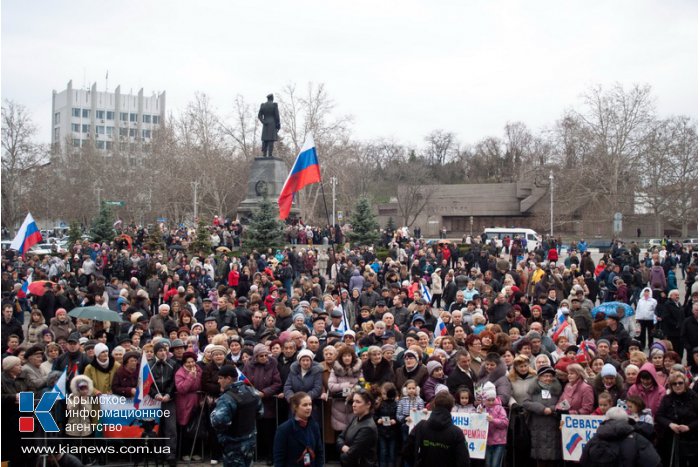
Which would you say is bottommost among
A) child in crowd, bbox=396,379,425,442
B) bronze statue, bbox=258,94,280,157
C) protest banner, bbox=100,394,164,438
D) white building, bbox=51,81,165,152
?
protest banner, bbox=100,394,164,438

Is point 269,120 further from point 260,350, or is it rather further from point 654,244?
point 260,350

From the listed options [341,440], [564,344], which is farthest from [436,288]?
[341,440]

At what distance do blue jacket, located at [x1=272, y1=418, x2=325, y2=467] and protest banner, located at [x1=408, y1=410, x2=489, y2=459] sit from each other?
1.63 meters

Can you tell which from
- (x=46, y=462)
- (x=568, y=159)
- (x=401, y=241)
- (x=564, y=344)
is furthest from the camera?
(x=568, y=159)

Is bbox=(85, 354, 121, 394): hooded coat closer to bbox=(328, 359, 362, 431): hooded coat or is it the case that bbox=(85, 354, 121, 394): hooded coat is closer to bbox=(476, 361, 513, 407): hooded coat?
bbox=(328, 359, 362, 431): hooded coat

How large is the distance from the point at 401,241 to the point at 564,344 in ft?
75.3

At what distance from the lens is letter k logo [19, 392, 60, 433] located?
333 inches

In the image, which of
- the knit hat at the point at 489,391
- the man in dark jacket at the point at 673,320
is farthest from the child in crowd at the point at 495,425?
the man in dark jacket at the point at 673,320

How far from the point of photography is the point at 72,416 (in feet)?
30.0

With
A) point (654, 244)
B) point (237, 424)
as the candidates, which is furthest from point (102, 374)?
point (654, 244)

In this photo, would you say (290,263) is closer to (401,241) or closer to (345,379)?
(401,241)

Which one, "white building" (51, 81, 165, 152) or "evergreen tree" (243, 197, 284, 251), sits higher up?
"white building" (51, 81, 165, 152)

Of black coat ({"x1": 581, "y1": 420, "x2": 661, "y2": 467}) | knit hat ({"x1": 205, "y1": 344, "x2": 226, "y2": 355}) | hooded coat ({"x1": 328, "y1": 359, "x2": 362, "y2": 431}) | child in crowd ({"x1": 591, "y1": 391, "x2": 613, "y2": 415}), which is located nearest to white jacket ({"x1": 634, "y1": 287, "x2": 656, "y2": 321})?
child in crowd ({"x1": 591, "y1": 391, "x2": 613, "y2": 415})

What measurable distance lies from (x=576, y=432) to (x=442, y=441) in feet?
7.11
